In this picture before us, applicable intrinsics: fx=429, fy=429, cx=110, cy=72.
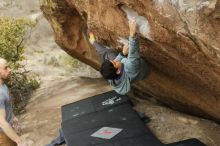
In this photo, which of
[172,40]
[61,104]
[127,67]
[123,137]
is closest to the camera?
[172,40]

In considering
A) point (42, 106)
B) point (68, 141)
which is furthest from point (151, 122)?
point (42, 106)

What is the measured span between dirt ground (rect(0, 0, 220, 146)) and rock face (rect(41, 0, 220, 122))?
267mm

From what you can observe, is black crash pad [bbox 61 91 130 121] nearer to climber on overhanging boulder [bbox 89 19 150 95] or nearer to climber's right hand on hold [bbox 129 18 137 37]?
climber on overhanging boulder [bbox 89 19 150 95]

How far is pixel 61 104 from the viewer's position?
9.62m

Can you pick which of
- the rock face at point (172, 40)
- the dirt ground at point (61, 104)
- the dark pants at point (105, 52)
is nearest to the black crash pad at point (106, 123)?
the dirt ground at point (61, 104)

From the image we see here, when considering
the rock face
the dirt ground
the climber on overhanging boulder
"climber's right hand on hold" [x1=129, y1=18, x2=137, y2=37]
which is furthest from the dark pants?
the dirt ground

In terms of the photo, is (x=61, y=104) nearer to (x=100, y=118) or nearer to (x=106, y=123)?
(x=100, y=118)

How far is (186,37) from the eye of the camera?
15.3ft

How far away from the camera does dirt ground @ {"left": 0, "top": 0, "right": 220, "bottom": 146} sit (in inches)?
275

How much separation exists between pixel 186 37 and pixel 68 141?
2.90 metres

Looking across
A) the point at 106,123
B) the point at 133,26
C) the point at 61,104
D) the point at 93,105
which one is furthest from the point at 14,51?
the point at 133,26

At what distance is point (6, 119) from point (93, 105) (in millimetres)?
2951

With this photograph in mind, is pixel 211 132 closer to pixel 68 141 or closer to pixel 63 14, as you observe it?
pixel 68 141

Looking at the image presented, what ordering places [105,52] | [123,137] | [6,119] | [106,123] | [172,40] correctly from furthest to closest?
[106,123] < [105,52] < [123,137] < [6,119] < [172,40]
